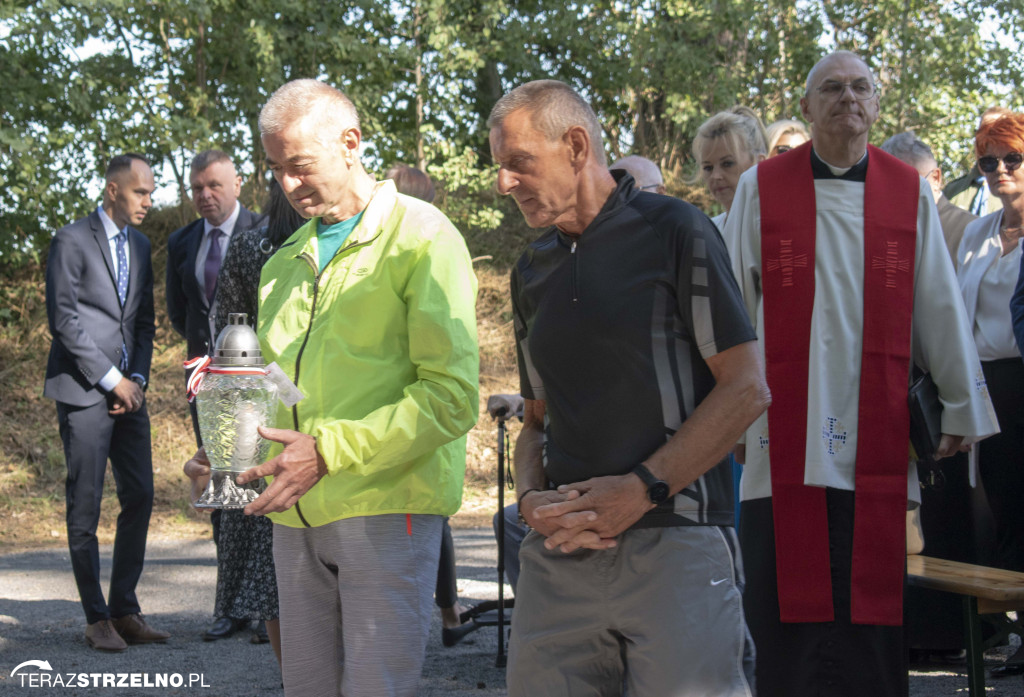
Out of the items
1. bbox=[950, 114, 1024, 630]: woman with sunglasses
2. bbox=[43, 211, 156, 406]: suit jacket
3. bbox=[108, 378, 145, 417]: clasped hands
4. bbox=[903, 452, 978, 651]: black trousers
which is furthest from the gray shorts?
bbox=[43, 211, 156, 406]: suit jacket

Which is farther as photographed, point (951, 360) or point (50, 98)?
point (50, 98)

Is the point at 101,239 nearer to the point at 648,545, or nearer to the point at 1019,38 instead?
the point at 648,545

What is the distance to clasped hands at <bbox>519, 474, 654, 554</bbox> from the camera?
7.38ft

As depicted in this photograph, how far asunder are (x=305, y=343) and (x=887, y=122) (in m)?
15.1

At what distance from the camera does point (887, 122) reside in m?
16.3

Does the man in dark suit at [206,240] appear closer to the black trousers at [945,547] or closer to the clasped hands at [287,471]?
the black trousers at [945,547]

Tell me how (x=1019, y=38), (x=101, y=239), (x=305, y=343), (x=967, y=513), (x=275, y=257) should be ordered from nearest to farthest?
(x=305, y=343) < (x=275, y=257) < (x=967, y=513) < (x=101, y=239) < (x=1019, y=38)

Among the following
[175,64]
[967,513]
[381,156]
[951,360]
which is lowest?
[967,513]

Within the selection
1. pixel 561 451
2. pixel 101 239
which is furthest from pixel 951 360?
pixel 101 239

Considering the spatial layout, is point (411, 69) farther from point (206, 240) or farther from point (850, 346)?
point (850, 346)

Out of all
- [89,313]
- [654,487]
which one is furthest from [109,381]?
[654,487]

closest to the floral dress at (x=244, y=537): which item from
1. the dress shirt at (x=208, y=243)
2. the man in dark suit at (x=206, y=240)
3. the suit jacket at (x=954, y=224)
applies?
the man in dark suit at (x=206, y=240)

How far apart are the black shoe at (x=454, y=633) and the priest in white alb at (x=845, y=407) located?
2449 mm

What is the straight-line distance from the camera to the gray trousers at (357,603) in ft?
9.28
